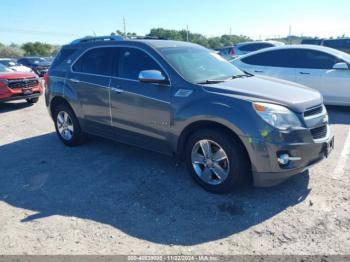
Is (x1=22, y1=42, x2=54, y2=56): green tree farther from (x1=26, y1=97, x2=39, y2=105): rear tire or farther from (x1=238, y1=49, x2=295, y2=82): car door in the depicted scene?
(x1=238, y1=49, x2=295, y2=82): car door

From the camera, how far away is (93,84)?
536 cm

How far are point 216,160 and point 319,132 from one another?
49.5 inches

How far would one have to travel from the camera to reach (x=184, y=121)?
4.18 meters

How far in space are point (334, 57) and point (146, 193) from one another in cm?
628

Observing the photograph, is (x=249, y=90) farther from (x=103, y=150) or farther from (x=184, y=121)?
(x=103, y=150)

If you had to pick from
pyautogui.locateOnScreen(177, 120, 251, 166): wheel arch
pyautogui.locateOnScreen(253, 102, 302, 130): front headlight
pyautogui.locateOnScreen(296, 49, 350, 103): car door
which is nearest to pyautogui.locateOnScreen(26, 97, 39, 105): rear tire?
pyautogui.locateOnScreen(296, 49, 350, 103): car door

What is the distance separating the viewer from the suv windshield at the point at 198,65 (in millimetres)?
4418

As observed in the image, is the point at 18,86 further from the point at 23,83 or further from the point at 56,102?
the point at 56,102

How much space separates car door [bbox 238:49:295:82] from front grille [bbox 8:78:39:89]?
6.76m

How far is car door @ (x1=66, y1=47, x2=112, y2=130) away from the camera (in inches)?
206

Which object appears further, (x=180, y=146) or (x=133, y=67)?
(x=133, y=67)

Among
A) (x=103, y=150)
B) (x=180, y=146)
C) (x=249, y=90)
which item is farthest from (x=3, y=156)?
(x=249, y=90)

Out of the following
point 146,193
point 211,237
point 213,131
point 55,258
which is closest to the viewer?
point 55,258

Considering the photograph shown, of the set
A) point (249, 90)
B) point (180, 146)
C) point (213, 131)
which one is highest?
point (249, 90)
